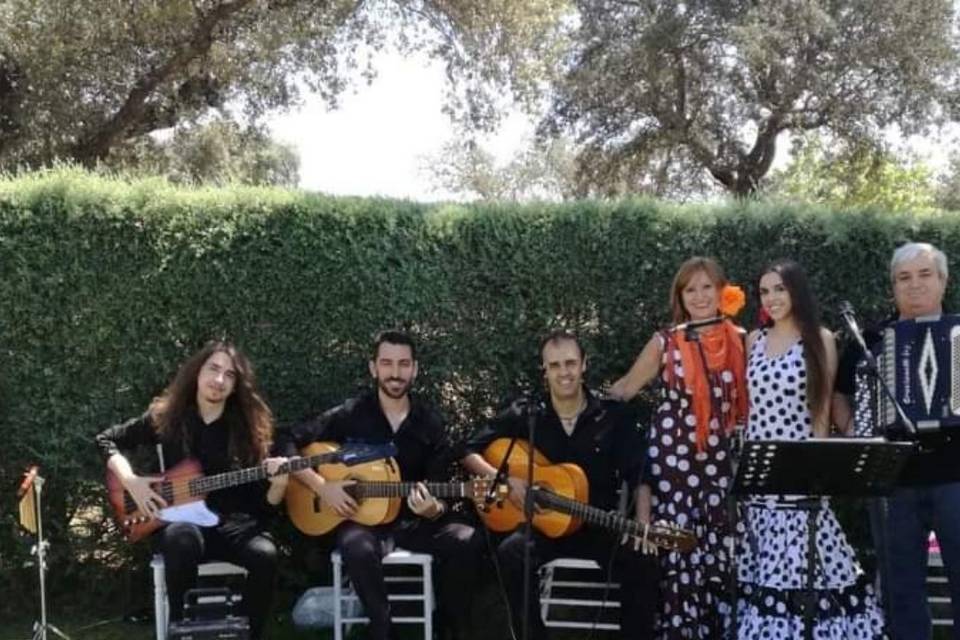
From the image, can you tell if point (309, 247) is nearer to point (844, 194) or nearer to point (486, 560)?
point (486, 560)

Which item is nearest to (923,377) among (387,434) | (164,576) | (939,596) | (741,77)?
(939,596)

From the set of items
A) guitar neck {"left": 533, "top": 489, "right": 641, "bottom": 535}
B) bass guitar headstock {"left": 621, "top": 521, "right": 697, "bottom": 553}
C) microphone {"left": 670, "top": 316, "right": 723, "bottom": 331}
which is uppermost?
microphone {"left": 670, "top": 316, "right": 723, "bottom": 331}

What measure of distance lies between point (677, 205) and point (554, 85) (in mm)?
11517

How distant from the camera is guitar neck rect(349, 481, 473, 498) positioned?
15.6ft

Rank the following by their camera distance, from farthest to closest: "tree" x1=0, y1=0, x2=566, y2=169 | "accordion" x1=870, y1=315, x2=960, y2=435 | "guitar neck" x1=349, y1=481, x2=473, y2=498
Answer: "tree" x1=0, y1=0, x2=566, y2=169 → "guitar neck" x1=349, y1=481, x2=473, y2=498 → "accordion" x1=870, y1=315, x2=960, y2=435

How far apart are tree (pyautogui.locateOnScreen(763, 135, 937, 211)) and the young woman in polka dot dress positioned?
12.8 m

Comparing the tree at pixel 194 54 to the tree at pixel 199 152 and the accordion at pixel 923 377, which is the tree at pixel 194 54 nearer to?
the tree at pixel 199 152

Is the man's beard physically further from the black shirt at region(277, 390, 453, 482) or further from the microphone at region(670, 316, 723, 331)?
the microphone at region(670, 316, 723, 331)

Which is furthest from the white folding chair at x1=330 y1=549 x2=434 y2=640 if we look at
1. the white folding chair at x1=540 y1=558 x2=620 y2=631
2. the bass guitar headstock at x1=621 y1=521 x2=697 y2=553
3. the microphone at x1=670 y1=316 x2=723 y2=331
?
the microphone at x1=670 y1=316 x2=723 y2=331

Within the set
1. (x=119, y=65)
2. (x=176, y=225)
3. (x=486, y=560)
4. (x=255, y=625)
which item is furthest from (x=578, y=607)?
(x=119, y=65)

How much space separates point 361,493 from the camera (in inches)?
191

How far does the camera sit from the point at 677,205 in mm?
5652

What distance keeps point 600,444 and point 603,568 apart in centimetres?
60

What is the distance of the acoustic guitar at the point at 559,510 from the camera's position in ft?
14.3
